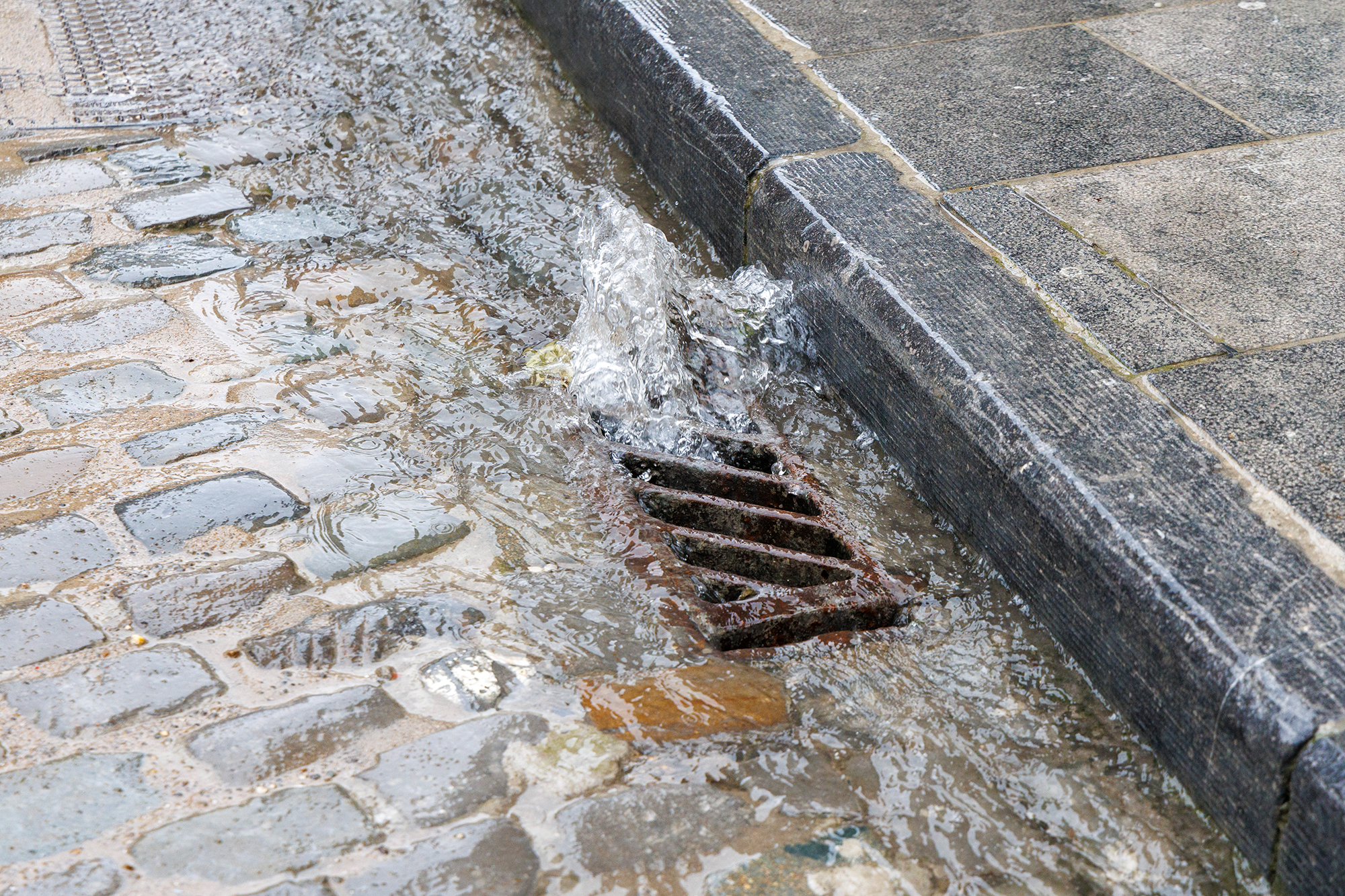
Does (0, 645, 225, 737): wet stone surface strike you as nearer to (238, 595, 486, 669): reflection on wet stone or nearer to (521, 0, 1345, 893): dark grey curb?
(238, 595, 486, 669): reflection on wet stone

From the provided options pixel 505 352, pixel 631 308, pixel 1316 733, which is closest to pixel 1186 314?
pixel 1316 733

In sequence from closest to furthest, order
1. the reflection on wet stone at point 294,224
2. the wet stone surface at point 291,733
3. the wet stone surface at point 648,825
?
the wet stone surface at point 648,825
the wet stone surface at point 291,733
the reflection on wet stone at point 294,224

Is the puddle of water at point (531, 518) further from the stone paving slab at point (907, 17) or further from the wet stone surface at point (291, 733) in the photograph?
the stone paving slab at point (907, 17)

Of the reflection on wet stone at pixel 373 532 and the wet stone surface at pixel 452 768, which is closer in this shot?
the wet stone surface at pixel 452 768

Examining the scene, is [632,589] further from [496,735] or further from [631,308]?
[631,308]

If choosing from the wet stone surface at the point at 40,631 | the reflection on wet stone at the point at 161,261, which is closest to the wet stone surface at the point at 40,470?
the wet stone surface at the point at 40,631

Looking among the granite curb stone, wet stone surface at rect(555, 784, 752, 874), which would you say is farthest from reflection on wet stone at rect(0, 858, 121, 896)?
the granite curb stone

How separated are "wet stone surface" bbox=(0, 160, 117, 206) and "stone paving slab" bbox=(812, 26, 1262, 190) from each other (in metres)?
2.14

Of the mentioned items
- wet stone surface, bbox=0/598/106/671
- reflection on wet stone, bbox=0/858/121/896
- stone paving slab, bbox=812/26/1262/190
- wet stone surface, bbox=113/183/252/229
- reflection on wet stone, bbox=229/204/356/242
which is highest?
stone paving slab, bbox=812/26/1262/190

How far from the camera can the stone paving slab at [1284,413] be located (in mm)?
1806

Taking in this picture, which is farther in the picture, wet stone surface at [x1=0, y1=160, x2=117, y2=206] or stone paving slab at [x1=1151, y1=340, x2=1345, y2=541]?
wet stone surface at [x1=0, y1=160, x2=117, y2=206]

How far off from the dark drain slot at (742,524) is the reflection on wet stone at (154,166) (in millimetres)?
2062

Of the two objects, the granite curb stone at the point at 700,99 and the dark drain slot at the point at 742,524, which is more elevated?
the granite curb stone at the point at 700,99

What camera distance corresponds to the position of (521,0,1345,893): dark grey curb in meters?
1.54
